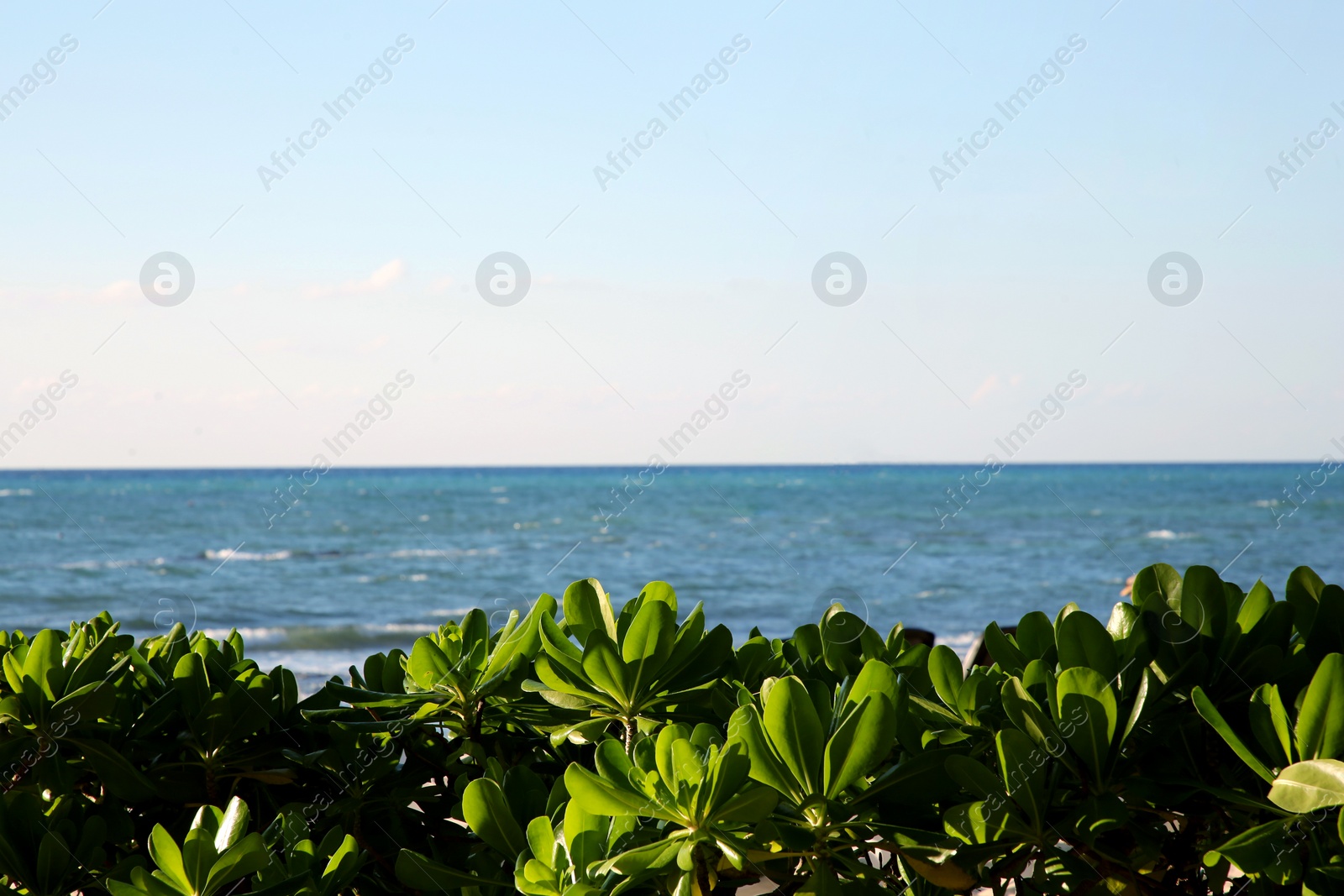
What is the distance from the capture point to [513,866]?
2.79 feet

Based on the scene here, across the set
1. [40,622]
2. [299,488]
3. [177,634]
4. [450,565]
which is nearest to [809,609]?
[450,565]

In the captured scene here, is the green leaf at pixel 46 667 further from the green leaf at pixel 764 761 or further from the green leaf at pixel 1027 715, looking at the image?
the green leaf at pixel 1027 715

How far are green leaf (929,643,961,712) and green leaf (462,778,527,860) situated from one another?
0.38 m

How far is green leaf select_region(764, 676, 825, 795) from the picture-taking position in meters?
0.73

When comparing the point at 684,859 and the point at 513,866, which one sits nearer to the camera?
the point at 684,859

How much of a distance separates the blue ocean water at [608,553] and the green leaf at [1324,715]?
11757 mm

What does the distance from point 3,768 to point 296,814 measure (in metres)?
0.34

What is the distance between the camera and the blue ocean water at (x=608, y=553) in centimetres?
1588

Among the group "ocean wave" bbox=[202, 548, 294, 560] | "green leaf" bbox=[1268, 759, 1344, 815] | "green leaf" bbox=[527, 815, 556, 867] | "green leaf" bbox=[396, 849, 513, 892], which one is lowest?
"ocean wave" bbox=[202, 548, 294, 560]

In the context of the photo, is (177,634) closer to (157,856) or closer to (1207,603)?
(157,856)

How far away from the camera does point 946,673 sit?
2.79ft

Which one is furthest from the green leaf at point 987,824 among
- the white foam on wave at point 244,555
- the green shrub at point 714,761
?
the white foam on wave at point 244,555

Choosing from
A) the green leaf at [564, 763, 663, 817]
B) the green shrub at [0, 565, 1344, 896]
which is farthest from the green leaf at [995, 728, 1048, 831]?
the green leaf at [564, 763, 663, 817]

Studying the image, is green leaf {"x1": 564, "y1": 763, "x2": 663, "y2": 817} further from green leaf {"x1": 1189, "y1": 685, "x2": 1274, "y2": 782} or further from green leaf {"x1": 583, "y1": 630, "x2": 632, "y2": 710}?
green leaf {"x1": 1189, "y1": 685, "x2": 1274, "y2": 782}
